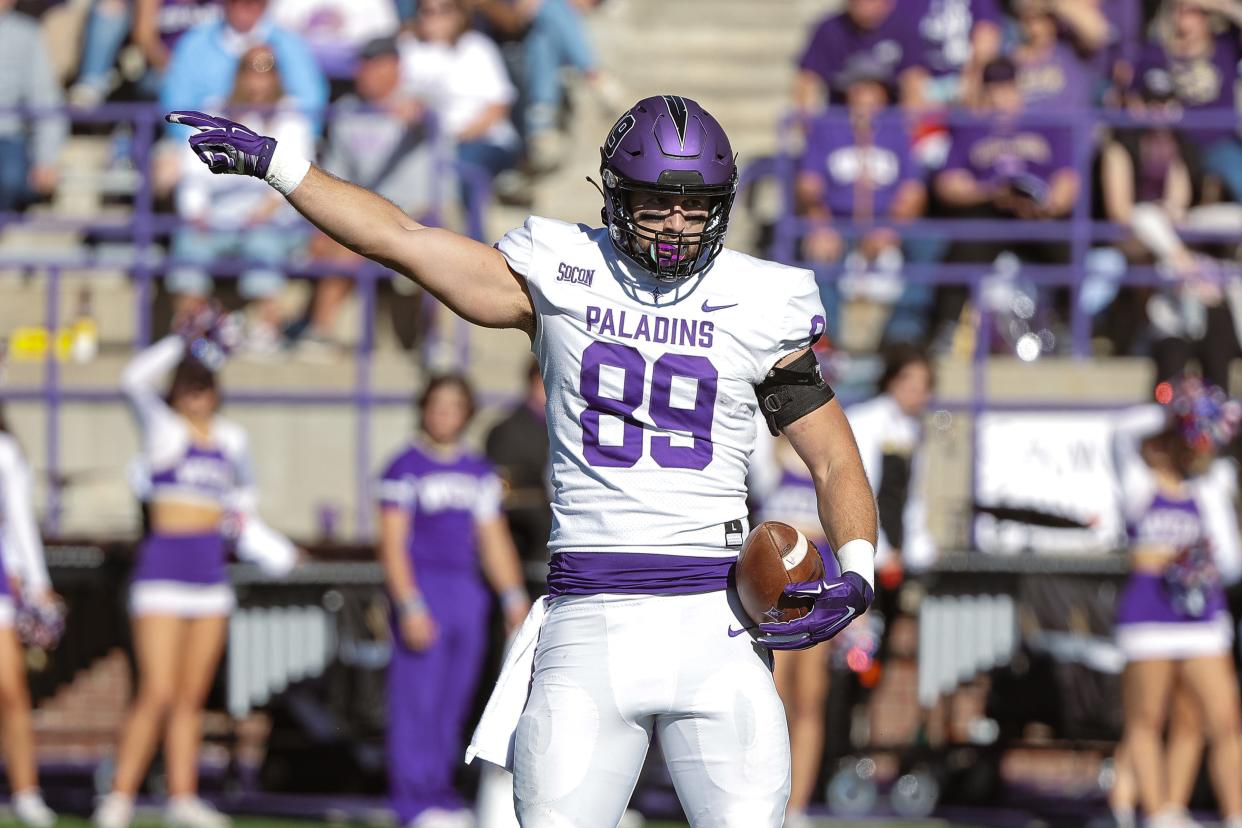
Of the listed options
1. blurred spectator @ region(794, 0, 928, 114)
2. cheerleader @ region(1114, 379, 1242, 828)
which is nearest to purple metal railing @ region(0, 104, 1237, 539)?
blurred spectator @ region(794, 0, 928, 114)

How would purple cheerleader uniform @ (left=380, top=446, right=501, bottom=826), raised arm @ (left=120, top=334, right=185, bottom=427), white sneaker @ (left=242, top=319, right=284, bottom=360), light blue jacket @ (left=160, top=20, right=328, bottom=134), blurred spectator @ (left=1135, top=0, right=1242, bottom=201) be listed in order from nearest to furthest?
purple cheerleader uniform @ (left=380, top=446, right=501, bottom=826), raised arm @ (left=120, top=334, right=185, bottom=427), white sneaker @ (left=242, top=319, right=284, bottom=360), light blue jacket @ (left=160, top=20, right=328, bottom=134), blurred spectator @ (left=1135, top=0, right=1242, bottom=201)

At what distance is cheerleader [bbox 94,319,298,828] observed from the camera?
31.0ft

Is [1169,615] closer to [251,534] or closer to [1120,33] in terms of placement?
[251,534]

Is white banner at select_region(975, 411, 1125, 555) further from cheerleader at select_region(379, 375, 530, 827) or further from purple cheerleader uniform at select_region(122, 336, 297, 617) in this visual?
purple cheerleader uniform at select_region(122, 336, 297, 617)

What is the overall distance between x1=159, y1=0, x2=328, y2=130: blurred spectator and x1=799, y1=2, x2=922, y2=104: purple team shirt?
292cm

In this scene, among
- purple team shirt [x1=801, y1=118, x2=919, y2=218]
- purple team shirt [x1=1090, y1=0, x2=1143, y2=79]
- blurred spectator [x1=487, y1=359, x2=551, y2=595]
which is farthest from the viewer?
purple team shirt [x1=1090, y1=0, x2=1143, y2=79]

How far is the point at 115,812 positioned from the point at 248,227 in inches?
143

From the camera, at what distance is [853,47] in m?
12.7

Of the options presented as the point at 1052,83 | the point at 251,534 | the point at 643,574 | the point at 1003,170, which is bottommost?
the point at 251,534

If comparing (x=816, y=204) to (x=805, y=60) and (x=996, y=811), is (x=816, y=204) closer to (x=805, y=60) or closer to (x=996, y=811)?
(x=805, y=60)

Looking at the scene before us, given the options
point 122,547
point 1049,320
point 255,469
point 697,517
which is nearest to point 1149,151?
point 1049,320

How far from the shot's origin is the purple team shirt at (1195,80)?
12.5 metres

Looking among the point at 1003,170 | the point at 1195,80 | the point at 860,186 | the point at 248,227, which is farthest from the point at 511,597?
the point at 1195,80

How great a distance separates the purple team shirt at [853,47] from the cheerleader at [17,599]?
5.41m
